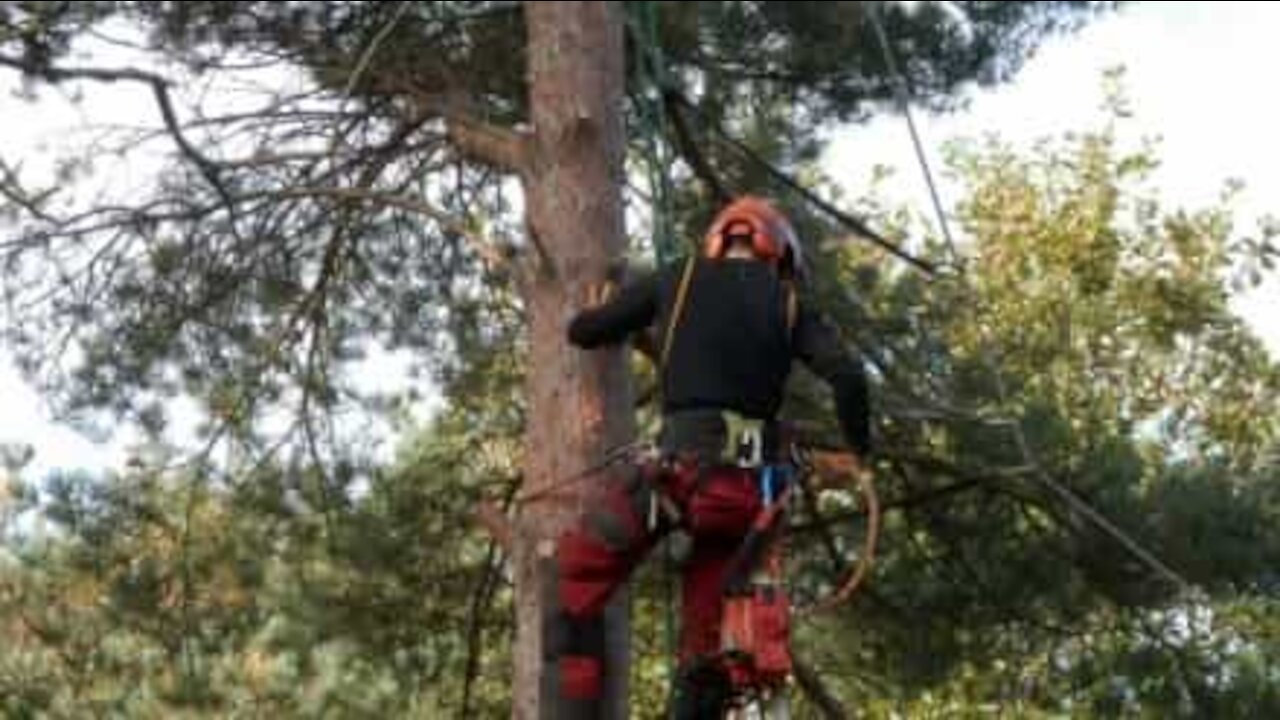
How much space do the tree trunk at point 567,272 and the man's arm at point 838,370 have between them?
0.98 meters

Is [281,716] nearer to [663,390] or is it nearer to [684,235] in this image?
[684,235]

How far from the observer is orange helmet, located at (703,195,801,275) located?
5438mm

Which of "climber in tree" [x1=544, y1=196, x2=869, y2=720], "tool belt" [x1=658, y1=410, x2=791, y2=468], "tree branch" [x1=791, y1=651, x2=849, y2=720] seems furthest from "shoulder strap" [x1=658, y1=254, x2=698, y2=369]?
"tree branch" [x1=791, y1=651, x2=849, y2=720]

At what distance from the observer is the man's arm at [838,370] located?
17.3ft

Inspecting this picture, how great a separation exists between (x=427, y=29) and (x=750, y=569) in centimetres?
261

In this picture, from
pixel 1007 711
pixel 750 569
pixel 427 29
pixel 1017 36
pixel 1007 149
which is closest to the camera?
pixel 750 569

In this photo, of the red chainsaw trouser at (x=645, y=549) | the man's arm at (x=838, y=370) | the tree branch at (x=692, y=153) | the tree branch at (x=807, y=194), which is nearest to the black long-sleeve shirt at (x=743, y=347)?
the man's arm at (x=838, y=370)

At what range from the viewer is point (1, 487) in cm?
1102

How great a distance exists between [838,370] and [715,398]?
301 millimetres

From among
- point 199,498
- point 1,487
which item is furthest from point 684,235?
point 1,487

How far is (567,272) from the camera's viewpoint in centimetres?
640

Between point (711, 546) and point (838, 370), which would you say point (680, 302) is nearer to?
point (838, 370)

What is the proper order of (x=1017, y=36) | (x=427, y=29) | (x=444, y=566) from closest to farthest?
(x=427, y=29) → (x=1017, y=36) → (x=444, y=566)

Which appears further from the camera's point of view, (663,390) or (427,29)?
(427,29)
